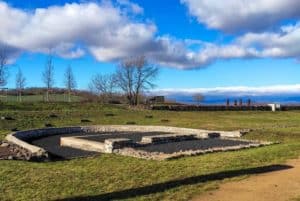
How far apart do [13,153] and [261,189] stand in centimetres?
1059

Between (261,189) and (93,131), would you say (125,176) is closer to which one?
(261,189)

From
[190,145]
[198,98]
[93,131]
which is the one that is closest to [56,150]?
[190,145]

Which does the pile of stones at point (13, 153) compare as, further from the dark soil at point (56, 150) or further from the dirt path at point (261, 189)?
the dirt path at point (261, 189)

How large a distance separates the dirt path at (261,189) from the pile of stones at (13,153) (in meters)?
7.64

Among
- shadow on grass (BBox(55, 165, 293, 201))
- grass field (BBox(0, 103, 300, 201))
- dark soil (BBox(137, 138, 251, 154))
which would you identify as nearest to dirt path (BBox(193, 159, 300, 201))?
grass field (BBox(0, 103, 300, 201))

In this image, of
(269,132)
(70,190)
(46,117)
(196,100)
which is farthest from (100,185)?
(196,100)

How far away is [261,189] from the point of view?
9641 mm

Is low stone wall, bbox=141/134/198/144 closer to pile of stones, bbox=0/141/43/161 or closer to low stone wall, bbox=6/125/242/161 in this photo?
low stone wall, bbox=6/125/242/161

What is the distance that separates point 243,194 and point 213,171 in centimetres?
238

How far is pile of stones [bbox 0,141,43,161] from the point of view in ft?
49.4

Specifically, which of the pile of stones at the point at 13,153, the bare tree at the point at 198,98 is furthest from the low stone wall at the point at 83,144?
the bare tree at the point at 198,98

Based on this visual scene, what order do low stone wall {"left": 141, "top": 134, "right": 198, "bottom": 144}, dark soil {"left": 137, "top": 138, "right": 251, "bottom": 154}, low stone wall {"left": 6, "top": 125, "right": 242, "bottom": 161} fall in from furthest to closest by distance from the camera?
low stone wall {"left": 141, "top": 134, "right": 198, "bottom": 144} → dark soil {"left": 137, "top": 138, "right": 251, "bottom": 154} → low stone wall {"left": 6, "top": 125, "right": 242, "bottom": 161}

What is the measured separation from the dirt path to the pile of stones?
7.64 m

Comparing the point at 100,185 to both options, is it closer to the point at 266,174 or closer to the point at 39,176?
the point at 39,176
